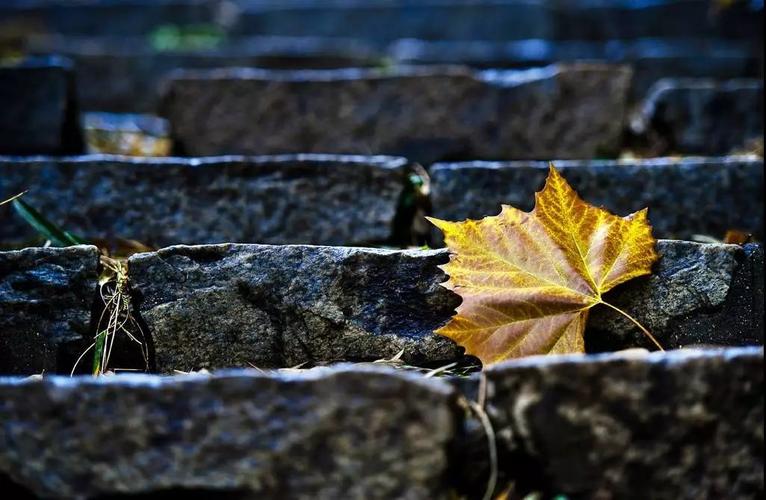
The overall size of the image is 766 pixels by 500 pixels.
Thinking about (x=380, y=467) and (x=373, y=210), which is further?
(x=373, y=210)

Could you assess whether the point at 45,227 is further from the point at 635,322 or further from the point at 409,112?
the point at 409,112

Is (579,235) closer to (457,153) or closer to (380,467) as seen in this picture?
(380,467)

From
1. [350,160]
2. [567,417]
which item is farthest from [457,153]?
[567,417]

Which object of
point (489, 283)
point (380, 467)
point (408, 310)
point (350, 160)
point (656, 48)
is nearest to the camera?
point (380, 467)

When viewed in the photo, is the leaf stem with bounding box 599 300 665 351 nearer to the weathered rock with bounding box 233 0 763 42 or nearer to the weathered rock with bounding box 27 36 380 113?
the weathered rock with bounding box 27 36 380 113

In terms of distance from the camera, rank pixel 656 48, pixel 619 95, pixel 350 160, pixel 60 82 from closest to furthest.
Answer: pixel 350 160, pixel 60 82, pixel 619 95, pixel 656 48

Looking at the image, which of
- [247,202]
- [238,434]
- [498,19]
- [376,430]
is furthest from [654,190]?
[498,19]

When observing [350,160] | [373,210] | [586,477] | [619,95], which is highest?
[619,95]
